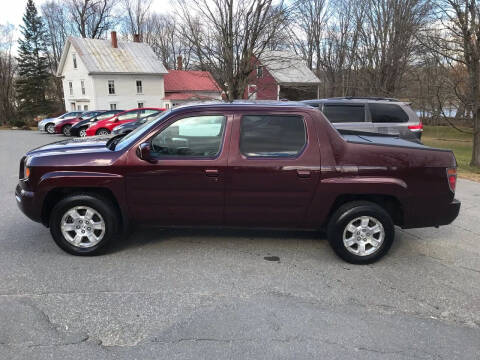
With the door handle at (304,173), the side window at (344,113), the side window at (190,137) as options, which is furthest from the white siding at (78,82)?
the door handle at (304,173)

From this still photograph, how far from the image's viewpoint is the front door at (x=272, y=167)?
3982mm

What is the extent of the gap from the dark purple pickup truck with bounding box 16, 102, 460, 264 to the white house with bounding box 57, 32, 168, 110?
3689 centimetres

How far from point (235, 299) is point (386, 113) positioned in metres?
7.22

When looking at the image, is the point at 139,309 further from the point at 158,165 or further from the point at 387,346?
the point at 387,346

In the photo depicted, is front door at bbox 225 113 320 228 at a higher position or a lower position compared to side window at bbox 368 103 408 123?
lower

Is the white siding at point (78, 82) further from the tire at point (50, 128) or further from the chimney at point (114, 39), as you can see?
the tire at point (50, 128)

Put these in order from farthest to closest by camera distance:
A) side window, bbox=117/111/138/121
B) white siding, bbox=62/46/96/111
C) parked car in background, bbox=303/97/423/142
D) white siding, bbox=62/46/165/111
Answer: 1. white siding, bbox=62/46/96/111
2. white siding, bbox=62/46/165/111
3. side window, bbox=117/111/138/121
4. parked car in background, bbox=303/97/423/142

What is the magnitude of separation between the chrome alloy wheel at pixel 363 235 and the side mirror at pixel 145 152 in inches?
90.0

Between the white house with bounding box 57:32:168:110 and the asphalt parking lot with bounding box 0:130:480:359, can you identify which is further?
the white house with bounding box 57:32:168:110

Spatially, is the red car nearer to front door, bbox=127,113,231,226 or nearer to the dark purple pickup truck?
the dark purple pickup truck

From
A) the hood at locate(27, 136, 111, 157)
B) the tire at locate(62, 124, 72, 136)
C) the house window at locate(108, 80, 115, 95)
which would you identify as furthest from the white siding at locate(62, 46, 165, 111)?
the hood at locate(27, 136, 111, 157)


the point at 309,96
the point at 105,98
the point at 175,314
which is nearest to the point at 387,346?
the point at 175,314

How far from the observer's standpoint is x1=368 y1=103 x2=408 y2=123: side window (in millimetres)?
8992

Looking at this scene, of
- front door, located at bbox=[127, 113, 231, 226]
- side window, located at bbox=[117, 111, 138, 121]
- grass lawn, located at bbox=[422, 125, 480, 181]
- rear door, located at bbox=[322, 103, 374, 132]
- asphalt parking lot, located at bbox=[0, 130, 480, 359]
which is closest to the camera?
asphalt parking lot, located at bbox=[0, 130, 480, 359]
